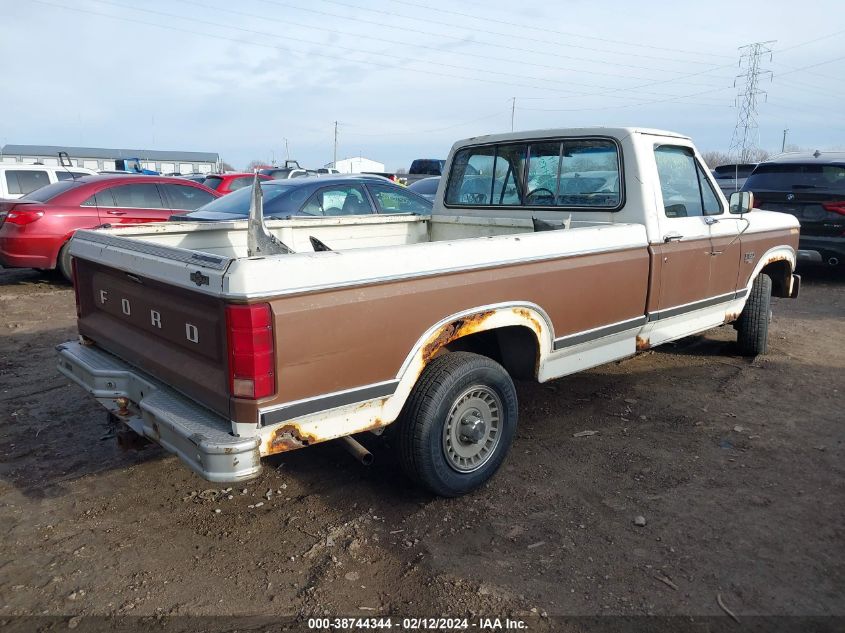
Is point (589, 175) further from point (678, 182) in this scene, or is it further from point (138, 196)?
point (138, 196)

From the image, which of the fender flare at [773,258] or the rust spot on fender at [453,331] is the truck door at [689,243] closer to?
the fender flare at [773,258]

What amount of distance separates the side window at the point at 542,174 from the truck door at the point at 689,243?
716mm

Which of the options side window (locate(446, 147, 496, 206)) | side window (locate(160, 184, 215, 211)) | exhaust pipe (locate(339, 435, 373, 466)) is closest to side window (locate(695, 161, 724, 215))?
side window (locate(446, 147, 496, 206))

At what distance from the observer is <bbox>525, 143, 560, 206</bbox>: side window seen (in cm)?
481

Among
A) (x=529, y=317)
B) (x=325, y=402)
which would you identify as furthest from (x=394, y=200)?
(x=325, y=402)

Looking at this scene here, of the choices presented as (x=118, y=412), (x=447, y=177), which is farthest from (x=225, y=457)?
(x=447, y=177)

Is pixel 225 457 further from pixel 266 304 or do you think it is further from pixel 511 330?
pixel 511 330

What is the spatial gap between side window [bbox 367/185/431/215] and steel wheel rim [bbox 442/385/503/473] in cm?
467

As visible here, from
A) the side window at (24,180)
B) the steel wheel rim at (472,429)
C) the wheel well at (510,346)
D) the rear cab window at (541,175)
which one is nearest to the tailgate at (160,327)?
the steel wheel rim at (472,429)

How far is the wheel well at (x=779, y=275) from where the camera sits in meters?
6.12

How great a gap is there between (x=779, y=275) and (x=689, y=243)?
7.31 ft

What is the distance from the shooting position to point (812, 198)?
9.16 m

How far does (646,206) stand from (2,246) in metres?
8.60

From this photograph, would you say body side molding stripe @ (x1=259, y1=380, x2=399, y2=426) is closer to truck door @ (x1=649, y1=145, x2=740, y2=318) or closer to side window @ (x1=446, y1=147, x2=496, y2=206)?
truck door @ (x1=649, y1=145, x2=740, y2=318)
